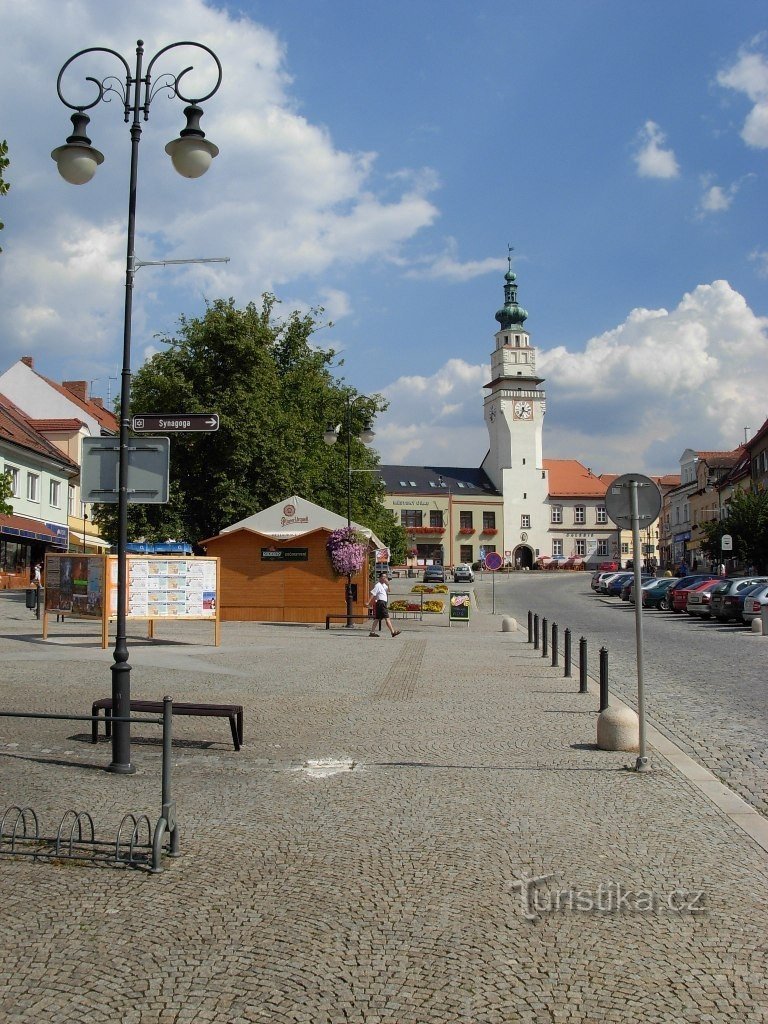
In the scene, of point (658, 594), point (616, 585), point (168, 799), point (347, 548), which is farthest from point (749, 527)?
point (168, 799)

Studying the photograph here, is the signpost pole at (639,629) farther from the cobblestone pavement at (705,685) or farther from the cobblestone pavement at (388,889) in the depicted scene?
the cobblestone pavement at (705,685)

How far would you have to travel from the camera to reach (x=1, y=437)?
44594mm

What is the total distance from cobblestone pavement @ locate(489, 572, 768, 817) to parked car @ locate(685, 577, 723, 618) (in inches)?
21.5

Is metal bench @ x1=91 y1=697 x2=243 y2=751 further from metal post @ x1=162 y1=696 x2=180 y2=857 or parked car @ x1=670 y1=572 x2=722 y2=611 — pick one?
parked car @ x1=670 y1=572 x2=722 y2=611

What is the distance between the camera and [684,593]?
1542 inches

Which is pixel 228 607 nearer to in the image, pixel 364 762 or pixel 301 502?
pixel 301 502

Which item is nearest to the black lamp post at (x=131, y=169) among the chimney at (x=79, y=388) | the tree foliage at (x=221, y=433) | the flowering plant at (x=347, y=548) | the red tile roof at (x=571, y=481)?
the flowering plant at (x=347, y=548)

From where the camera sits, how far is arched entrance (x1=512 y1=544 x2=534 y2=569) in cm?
11300

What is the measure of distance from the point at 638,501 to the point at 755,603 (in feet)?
76.6

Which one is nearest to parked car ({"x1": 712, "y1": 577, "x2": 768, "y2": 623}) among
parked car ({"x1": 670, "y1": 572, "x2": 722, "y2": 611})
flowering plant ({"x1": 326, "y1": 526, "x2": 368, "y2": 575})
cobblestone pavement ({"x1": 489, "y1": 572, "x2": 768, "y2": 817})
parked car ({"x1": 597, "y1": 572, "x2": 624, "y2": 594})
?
cobblestone pavement ({"x1": 489, "y1": 572, "x2": 768, "y2": 817})

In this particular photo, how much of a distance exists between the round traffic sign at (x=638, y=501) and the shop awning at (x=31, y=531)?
38035mm

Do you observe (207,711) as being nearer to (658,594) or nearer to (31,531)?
(658,594)

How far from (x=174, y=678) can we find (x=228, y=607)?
630 inches

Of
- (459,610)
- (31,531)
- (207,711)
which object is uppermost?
(31,531)
